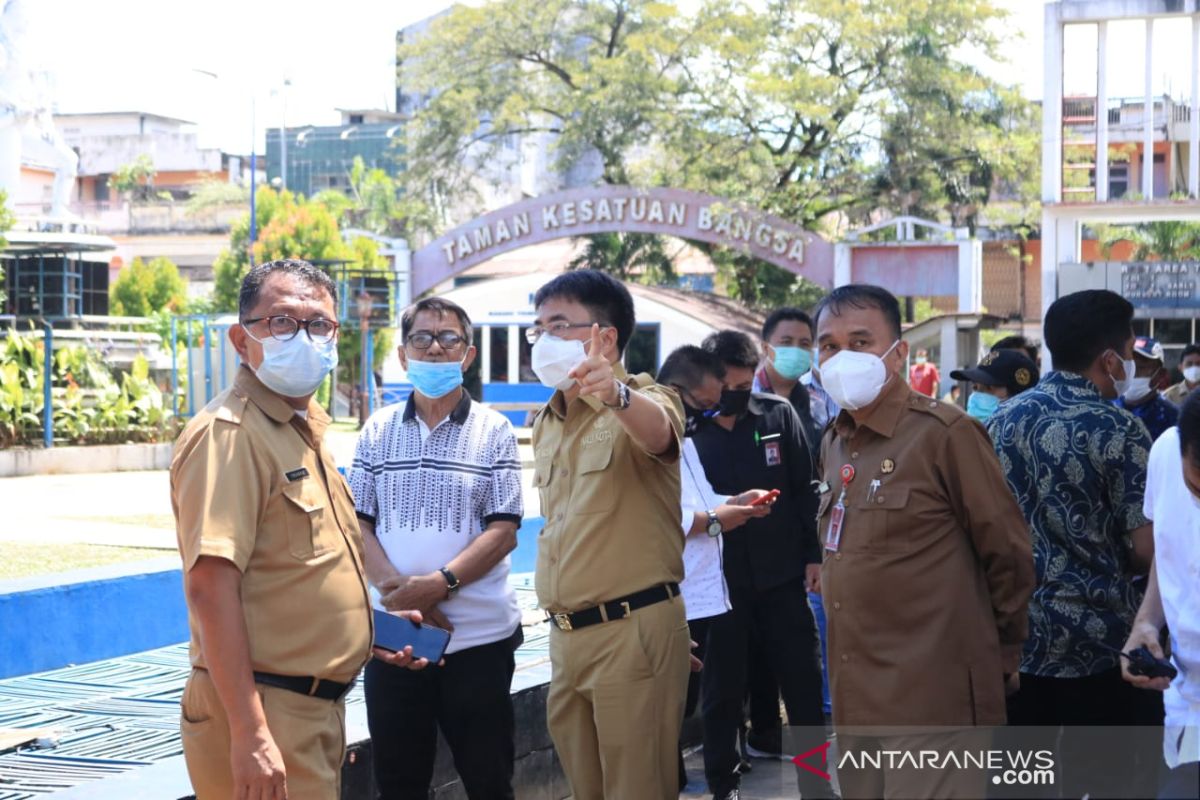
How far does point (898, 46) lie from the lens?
32.8 m

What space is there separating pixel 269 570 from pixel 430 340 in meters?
1.55

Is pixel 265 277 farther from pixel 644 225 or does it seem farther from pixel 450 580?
pixel 644 225

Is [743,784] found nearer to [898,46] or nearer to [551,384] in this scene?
[551,384]

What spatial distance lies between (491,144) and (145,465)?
60.4ft

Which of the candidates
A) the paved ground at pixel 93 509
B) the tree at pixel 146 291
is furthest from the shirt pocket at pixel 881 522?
the tree at pixel 146 291

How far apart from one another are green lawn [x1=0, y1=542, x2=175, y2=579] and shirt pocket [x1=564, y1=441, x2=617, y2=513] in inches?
271

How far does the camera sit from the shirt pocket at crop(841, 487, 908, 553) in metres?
3.67

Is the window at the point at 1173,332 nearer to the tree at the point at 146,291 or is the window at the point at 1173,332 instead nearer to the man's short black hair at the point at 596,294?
the man's short black hair at the point at 596,294

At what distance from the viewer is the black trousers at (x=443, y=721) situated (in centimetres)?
440

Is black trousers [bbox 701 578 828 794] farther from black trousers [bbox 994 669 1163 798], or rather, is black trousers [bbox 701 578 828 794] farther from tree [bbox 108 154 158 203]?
tree [bbox 108 154 158 203]

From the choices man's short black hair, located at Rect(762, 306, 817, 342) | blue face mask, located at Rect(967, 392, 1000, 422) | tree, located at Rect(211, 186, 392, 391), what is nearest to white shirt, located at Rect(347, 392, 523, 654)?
man's short black hair, located at Rect(762, 306, 817, 342)

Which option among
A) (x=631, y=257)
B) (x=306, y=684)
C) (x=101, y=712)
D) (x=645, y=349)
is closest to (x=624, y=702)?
(x=306, y=684)

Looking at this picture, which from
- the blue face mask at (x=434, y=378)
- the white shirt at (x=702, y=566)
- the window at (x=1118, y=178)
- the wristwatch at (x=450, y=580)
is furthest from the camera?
the window at (x=1118, y=178)

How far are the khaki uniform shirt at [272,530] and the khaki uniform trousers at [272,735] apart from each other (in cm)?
6
